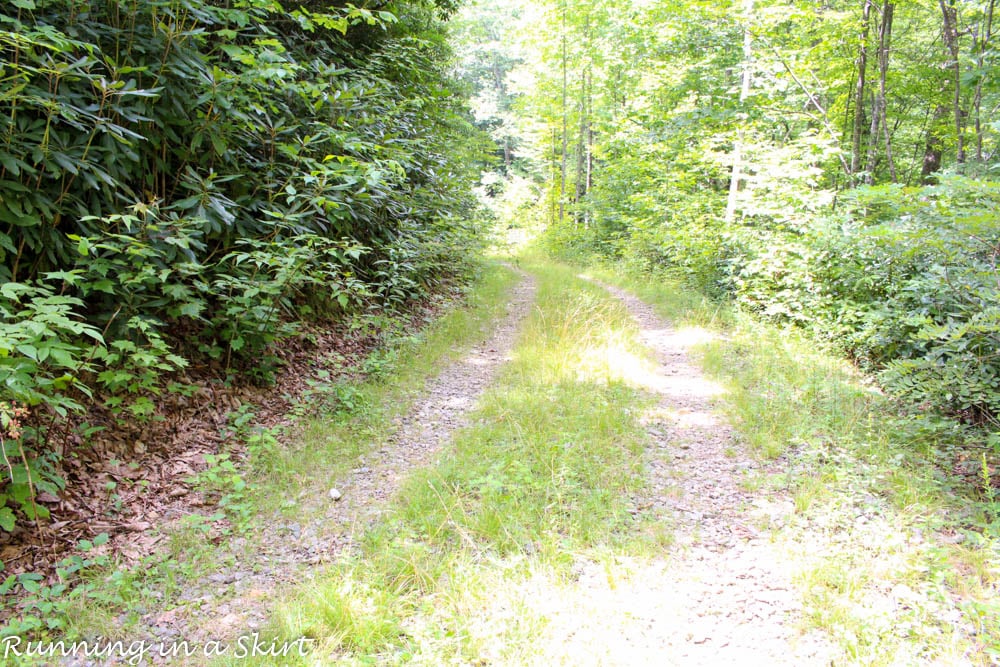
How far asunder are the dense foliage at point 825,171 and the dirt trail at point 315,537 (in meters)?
4.16

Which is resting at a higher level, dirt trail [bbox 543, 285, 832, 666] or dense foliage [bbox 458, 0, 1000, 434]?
dense foliage [bbox 458, 0, 1000, 434]

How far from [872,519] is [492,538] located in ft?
8.27

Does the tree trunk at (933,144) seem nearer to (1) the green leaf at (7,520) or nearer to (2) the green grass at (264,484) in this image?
(2) the green grass at (264,484)

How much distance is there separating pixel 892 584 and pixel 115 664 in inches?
159

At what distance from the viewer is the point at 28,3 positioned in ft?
10.1

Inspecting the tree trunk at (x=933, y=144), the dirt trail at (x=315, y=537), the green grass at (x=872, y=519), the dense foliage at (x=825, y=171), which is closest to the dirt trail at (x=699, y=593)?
the green grass at (x=872, y=519)

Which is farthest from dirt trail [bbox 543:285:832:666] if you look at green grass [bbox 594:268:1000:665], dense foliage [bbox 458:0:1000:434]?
Answer: dense foliage [bbox 458:0:1000:434]

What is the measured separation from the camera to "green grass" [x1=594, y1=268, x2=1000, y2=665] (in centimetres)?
246

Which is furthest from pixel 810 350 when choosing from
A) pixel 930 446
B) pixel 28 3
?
pixel 28 3

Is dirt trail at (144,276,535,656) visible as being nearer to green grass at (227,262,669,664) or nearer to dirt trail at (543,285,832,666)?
green grass at (227,262,669,664)

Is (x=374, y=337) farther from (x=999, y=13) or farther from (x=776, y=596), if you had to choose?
(x=999, y=13)

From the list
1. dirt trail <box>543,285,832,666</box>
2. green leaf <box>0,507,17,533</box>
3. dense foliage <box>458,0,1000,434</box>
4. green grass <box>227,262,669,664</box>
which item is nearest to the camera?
dirt trail <box>543,285,832,666</box>

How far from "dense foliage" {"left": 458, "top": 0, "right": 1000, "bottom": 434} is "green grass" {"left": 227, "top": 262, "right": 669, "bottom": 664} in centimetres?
268

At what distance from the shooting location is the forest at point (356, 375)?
281 centimetres
